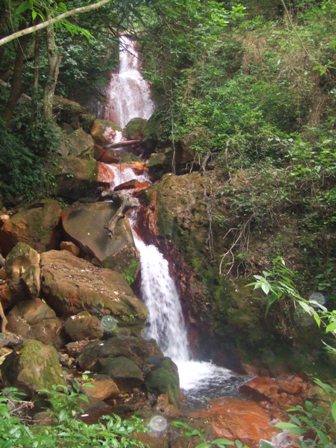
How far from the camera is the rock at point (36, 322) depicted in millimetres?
6145

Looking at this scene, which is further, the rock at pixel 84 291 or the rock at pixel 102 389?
the rock at pixel 84 291

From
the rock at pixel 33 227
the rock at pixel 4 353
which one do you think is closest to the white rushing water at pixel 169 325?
the rock at pixel 33 227

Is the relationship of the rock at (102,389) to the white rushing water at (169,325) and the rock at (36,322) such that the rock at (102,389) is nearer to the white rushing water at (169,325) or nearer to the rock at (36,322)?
the rock at (36,322)

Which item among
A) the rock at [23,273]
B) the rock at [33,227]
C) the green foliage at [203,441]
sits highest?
the green foliage at [203,441]

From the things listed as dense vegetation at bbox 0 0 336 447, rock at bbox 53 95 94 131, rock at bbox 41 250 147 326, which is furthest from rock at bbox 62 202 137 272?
rock at bbox 53 95 94 131

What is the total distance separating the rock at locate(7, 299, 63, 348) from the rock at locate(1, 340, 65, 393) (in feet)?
3.78

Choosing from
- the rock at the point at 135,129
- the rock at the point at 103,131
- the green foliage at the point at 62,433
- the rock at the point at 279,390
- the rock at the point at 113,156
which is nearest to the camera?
the green foliage at the point at 62,433

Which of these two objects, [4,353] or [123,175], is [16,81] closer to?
[123,175]

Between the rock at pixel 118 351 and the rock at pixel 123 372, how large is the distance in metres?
0.12

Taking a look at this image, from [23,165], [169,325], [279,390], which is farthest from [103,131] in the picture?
[279,390]

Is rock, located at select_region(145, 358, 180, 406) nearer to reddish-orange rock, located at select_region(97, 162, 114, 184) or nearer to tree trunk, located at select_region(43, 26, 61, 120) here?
reddish-orange rock, located at select_region(97, 162, 114, 184)

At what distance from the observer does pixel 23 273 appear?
259 inches

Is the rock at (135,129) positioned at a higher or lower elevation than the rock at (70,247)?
higher

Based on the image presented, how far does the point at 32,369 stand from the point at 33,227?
137 inches
